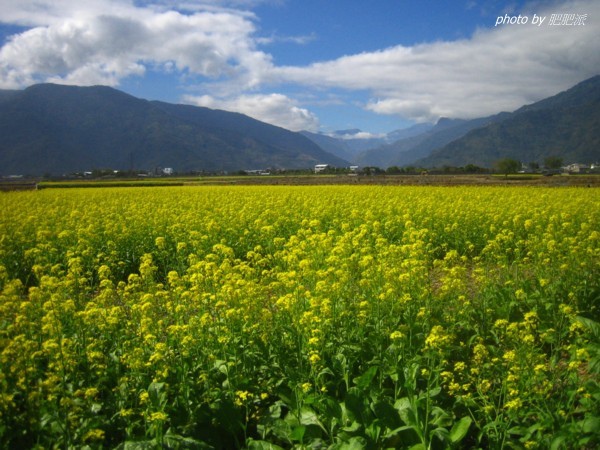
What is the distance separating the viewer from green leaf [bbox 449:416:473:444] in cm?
345

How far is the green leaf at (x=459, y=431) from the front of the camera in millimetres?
3453

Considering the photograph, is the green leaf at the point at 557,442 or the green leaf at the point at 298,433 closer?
the green leaf at the point at 557,442

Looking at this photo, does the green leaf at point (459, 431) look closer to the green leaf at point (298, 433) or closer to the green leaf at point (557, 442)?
the green leaf at point (557, 442)

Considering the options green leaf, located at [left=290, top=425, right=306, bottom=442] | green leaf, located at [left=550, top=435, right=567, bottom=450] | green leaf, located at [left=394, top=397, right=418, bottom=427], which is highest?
green leaf, located at [left=550, top=435, right=567, bottom=450]

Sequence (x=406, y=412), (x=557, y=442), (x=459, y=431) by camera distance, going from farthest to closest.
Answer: (x=406, y=412) < (x=459, y=431) < (x=557, y=442)

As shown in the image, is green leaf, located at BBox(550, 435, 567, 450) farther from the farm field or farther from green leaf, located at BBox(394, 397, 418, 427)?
green leaf, located at BBox(394, 397, 418, 427)

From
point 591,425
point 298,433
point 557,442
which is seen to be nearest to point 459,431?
point 557,442

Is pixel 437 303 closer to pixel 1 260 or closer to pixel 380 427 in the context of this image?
pixel 380 427

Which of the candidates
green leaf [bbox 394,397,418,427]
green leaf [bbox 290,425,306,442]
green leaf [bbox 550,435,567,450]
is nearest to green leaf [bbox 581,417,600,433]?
green leaf [bbox 550,435,567,450]

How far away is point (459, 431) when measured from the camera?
350 centimetres

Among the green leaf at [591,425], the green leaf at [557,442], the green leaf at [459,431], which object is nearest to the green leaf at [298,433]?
the green leaf at [459,431]

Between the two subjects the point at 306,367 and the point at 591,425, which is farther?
the point at 306,367

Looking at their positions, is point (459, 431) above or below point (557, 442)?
below

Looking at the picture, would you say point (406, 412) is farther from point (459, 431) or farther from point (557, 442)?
point (557, 442)
